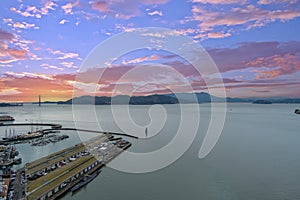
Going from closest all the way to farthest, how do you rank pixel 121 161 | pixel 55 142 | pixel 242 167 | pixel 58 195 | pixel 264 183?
pixel 58 195 → pixel 264 183 → pixel 242 167 → pixel 121 161 → pixel 55 142

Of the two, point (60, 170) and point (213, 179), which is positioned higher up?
point (60, 170)

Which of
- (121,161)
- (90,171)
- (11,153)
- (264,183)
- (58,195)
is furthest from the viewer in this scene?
(11,153)

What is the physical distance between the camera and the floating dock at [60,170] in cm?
1040

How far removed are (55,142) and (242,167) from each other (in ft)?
55.6

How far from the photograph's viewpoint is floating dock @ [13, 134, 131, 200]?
10.4 metres

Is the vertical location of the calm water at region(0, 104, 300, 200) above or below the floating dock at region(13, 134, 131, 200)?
below

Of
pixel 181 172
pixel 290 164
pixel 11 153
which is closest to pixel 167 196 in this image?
pixel 181 172

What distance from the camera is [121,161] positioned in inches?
649

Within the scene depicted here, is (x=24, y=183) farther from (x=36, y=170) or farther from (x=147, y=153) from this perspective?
(x=147, y=153)

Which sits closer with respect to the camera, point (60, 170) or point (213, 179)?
point (213, 179)

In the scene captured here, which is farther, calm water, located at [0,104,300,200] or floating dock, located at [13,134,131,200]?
calm water, located at [0,104,300,200]

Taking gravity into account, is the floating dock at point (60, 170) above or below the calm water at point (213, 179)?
above

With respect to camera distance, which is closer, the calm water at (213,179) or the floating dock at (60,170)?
the floating dock at (60,170)

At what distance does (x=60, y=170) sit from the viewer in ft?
43.3
